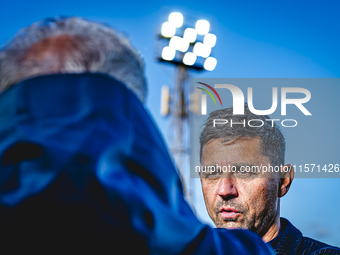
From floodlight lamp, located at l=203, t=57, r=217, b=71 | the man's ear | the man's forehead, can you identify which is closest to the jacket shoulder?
the man's ear

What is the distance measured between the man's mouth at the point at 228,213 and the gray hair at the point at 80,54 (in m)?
1.76

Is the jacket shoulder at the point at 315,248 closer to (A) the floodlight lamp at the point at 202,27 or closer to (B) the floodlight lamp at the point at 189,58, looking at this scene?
(B) the floodlight lamp at the point at 189,58

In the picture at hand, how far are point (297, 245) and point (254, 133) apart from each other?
0.86 m

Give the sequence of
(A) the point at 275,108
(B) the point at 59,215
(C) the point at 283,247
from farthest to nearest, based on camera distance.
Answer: (A) the point at 275,108 < (C) the point at 283,247 < (B) the point at 59,215

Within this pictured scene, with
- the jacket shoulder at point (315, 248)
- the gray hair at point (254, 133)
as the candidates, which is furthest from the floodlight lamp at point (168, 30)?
the jacket shoulder at point (315, 248)

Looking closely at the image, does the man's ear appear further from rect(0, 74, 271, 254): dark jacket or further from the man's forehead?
rect(0, 74, 271, 254): dark jacket

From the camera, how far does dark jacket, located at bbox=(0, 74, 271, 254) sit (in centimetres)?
79

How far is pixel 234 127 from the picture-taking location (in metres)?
2.90

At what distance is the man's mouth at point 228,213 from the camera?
8.77ft

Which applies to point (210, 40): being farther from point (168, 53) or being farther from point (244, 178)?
point (244, 178)

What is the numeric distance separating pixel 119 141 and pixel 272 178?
207cm

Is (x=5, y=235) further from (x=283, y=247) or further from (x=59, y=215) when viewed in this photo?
(x=283, y=247)

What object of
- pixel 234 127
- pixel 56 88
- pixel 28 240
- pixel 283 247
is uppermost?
pixel 234 127

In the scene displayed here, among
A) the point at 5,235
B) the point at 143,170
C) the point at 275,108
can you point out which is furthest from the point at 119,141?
the point at 275,108
